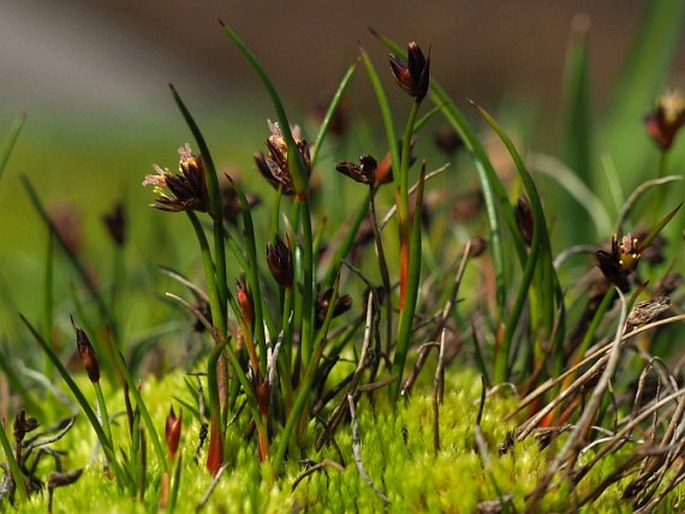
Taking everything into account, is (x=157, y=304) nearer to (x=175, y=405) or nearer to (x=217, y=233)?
(x=175, y=405)

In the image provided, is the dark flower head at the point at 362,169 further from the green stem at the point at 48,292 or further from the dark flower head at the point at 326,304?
the green stem at the point at 48,292

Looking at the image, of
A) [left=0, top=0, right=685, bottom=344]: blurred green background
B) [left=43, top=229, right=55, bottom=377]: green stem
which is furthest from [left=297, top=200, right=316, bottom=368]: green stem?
[left=0, top=0, right=685, bottom=344]: blurred green background

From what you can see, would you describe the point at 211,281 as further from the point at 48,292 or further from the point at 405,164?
the point at 48,292

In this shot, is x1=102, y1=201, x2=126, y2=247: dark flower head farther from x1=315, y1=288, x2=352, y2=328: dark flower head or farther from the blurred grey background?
the blurred grey background

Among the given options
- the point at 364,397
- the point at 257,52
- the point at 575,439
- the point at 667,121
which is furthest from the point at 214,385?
the point at 257,52

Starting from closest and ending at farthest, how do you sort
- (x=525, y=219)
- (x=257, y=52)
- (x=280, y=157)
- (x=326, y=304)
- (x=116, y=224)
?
1. (x=280, y=157)
2. (x=326, y=304)
3. (x=525, y=219)
4. (x=116, y=224)
5. (x=257, y=52)

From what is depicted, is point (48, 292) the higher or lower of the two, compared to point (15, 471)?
higher

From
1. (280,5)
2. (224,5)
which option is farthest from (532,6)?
(224,5)

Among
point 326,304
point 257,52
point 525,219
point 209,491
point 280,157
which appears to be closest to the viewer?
point 209,491

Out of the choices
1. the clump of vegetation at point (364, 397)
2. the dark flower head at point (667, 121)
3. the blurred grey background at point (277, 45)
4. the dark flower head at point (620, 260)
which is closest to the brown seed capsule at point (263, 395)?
the clump of vegetation at point (364, 397)
